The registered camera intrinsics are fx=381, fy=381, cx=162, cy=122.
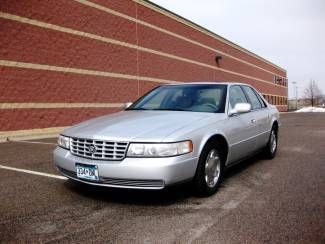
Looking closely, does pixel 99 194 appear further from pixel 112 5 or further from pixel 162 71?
pixel 162 71

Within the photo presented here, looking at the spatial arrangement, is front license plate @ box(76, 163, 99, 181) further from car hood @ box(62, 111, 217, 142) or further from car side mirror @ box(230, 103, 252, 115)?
car side mirror @ box(230, 103, 252, 115)

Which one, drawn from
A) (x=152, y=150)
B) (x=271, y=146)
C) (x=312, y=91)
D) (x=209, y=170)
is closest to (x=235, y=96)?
(x=209, y=170)

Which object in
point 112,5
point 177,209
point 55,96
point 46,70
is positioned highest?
point 112,5

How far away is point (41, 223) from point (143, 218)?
102 cm

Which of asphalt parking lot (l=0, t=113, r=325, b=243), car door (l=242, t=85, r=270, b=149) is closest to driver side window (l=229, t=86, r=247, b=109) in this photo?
car door (l=242, t=85, r=270, b=149)

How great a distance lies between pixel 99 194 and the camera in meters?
4.78

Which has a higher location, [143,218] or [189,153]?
[189,153]

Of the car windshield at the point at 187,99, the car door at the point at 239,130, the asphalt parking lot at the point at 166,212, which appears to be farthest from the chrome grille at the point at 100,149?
the car door at the point at 239,130

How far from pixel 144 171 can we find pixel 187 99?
6.35 feet

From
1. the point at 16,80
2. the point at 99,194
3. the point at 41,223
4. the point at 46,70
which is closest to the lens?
the point at 41,223

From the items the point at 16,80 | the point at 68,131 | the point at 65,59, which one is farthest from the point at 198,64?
the point at 68,131

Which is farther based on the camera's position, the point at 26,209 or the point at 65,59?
the point at 65,59

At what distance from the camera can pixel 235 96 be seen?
6074mm

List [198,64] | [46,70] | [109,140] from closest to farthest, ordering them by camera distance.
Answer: [109,140]
[46,70]
[198,64]
